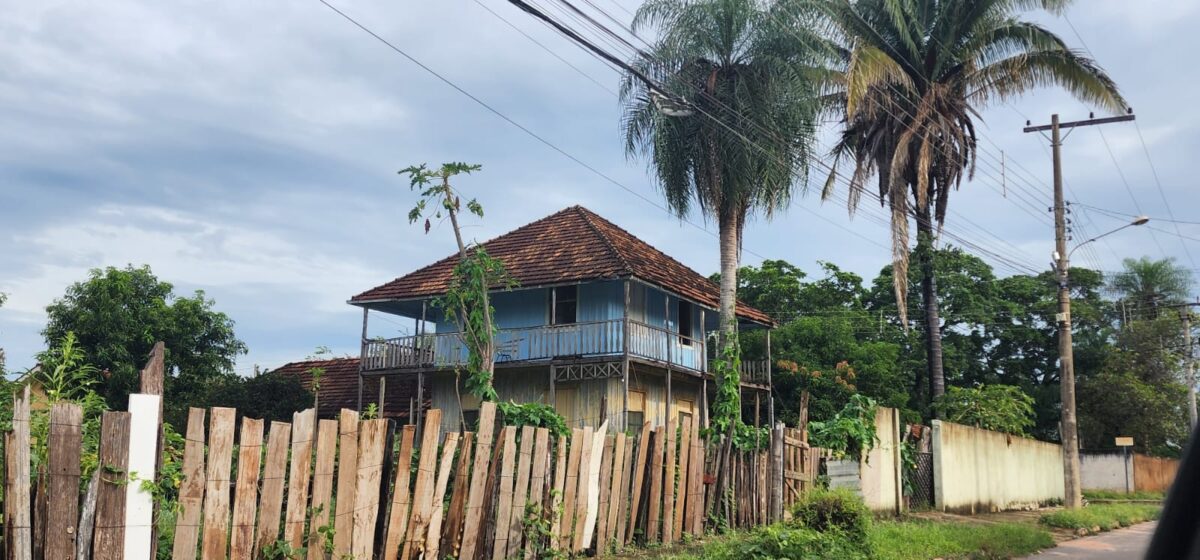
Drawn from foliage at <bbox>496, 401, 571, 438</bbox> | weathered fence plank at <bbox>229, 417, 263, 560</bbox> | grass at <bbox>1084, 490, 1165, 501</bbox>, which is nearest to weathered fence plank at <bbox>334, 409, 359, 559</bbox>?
weathered fence plank at <bbox>229, 417, 263, 560</bbox>

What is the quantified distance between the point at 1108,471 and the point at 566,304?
24.9 metres

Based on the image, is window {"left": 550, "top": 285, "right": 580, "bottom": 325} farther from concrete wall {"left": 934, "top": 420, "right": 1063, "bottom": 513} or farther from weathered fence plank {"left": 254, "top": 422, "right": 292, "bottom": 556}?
weathered fence plank {"left": 254, "top": 422, "right": 292, "bottom": 556}

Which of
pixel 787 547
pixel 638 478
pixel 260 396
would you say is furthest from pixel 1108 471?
pixel 787 547

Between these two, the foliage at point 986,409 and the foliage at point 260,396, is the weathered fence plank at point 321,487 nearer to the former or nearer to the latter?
the foliage at point 260,396

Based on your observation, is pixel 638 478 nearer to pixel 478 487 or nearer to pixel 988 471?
pixel 478 487

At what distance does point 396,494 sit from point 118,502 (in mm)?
2419

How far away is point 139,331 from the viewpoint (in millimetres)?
26688

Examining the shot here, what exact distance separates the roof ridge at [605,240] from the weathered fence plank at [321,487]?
16.8 m

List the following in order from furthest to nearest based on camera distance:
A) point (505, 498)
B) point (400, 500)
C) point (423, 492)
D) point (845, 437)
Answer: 1. point (845, 437)
2. point (505, 498)
3. point (423, 492)
4. point (400, 500)

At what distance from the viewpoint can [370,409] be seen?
10.3m

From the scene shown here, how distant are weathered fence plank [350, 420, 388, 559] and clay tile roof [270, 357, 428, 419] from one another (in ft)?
61.2

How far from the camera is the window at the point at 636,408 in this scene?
2658 centimetres

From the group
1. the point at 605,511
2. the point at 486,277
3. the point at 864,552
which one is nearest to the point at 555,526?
the point at 605,511

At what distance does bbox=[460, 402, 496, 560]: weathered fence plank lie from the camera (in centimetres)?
959
